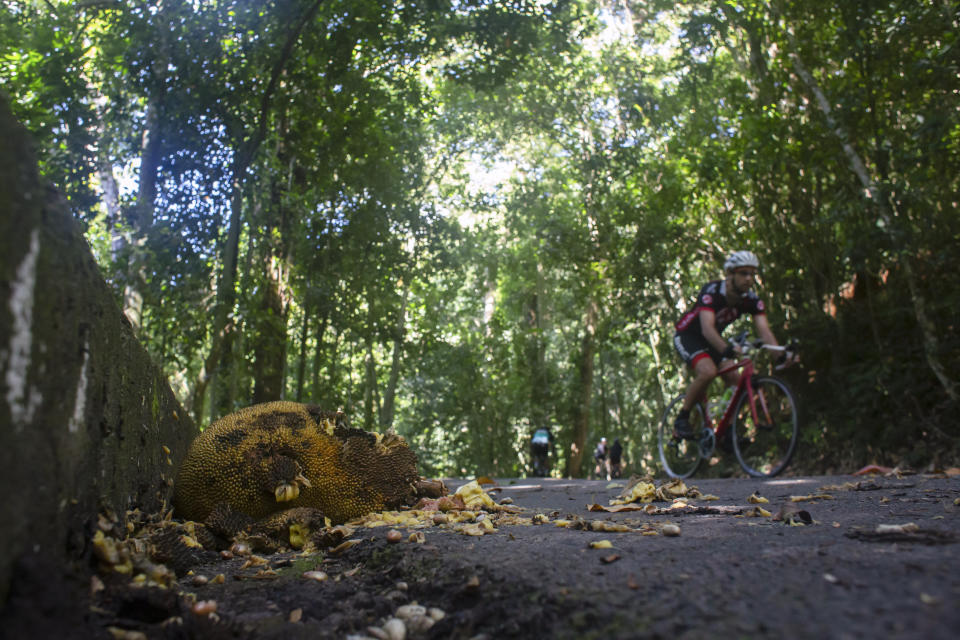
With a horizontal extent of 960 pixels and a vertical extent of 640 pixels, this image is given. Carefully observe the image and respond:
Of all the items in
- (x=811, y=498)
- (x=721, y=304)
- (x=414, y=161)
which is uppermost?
(x=414, y=161)

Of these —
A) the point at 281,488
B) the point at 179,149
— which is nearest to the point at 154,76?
the point at 179,149

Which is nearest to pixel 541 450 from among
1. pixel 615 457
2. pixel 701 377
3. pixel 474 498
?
pixel 615 457

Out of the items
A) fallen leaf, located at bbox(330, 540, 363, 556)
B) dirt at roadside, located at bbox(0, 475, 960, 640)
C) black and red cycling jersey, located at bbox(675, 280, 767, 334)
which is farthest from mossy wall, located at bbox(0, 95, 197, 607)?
black and red cycling jersey, located at bbox(675, 280, 767, 334)

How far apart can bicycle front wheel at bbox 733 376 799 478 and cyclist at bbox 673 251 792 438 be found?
332 millimetres

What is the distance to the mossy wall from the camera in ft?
4.16

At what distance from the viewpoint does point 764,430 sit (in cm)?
651

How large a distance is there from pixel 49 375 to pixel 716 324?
629 cm

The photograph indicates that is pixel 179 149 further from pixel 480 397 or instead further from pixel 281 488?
pixel 480 397

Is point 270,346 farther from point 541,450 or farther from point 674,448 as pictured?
point 541,450

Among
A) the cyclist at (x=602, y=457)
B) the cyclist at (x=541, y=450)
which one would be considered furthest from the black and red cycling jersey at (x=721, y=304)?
the cyclist at (x=602, y=457)

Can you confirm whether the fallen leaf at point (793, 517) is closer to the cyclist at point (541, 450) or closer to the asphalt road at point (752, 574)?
the asphalt road at point (752, 574)

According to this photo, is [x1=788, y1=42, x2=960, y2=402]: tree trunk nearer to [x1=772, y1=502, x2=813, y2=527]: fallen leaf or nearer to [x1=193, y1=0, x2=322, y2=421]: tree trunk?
[x1=772, y1=502, x2=813, y2=527]: fallen leaf

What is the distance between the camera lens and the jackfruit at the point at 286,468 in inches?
123

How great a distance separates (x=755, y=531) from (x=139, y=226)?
8.43m
